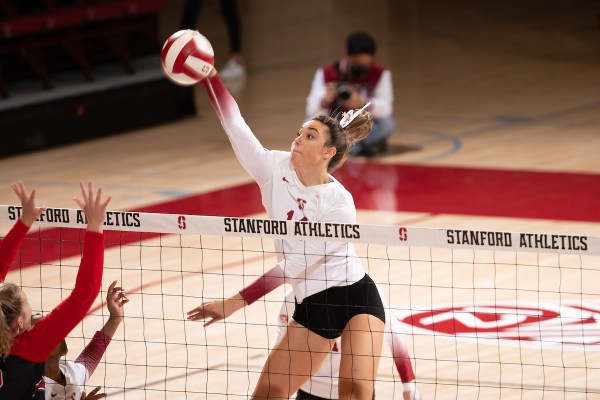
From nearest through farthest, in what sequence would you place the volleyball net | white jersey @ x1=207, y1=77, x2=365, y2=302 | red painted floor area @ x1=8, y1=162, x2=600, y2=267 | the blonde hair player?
the blonde hair player
white jersey @ x1=207, y1=77, x2=365, y2=302
the volleyball net
red painted floor area @ x1=8, y1=162, x2=600, y2=267

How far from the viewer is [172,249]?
9.82 m

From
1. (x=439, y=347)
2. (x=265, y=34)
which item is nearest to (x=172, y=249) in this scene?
(x=439, y=347)

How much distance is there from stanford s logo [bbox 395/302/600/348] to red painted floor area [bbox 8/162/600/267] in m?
2.40

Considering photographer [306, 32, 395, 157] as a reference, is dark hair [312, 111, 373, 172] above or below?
below

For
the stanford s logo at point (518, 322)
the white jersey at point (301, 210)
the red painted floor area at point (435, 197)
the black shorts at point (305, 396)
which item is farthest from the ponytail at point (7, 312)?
the red painted floor area at point (435, 197)

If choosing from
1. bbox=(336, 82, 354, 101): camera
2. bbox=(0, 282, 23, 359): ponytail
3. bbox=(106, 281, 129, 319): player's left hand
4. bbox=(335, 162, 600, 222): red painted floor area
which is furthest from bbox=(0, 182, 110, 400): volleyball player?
bbox=(336, 82, 354, 101): camera

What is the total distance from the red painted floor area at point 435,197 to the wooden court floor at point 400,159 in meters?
0.06

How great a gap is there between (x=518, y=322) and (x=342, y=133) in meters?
2.24

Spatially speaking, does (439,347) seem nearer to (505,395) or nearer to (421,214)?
(505,395)

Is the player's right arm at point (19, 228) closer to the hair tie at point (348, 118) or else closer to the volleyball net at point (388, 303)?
the volleyball net at point (388, 303)

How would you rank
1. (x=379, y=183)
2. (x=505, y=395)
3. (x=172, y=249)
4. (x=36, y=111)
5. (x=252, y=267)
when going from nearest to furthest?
(x=505, y=395)
(x=252, y=267)
(x=172, y=249)
(x=379, y=183)
(x=36, y=111)

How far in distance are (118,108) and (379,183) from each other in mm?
3933

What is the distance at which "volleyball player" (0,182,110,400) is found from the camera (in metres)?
4.87

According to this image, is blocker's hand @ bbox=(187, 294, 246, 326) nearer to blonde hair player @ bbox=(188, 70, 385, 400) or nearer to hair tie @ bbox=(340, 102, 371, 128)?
blonde hair player @ bbox=(188, 70, 385, 400)
